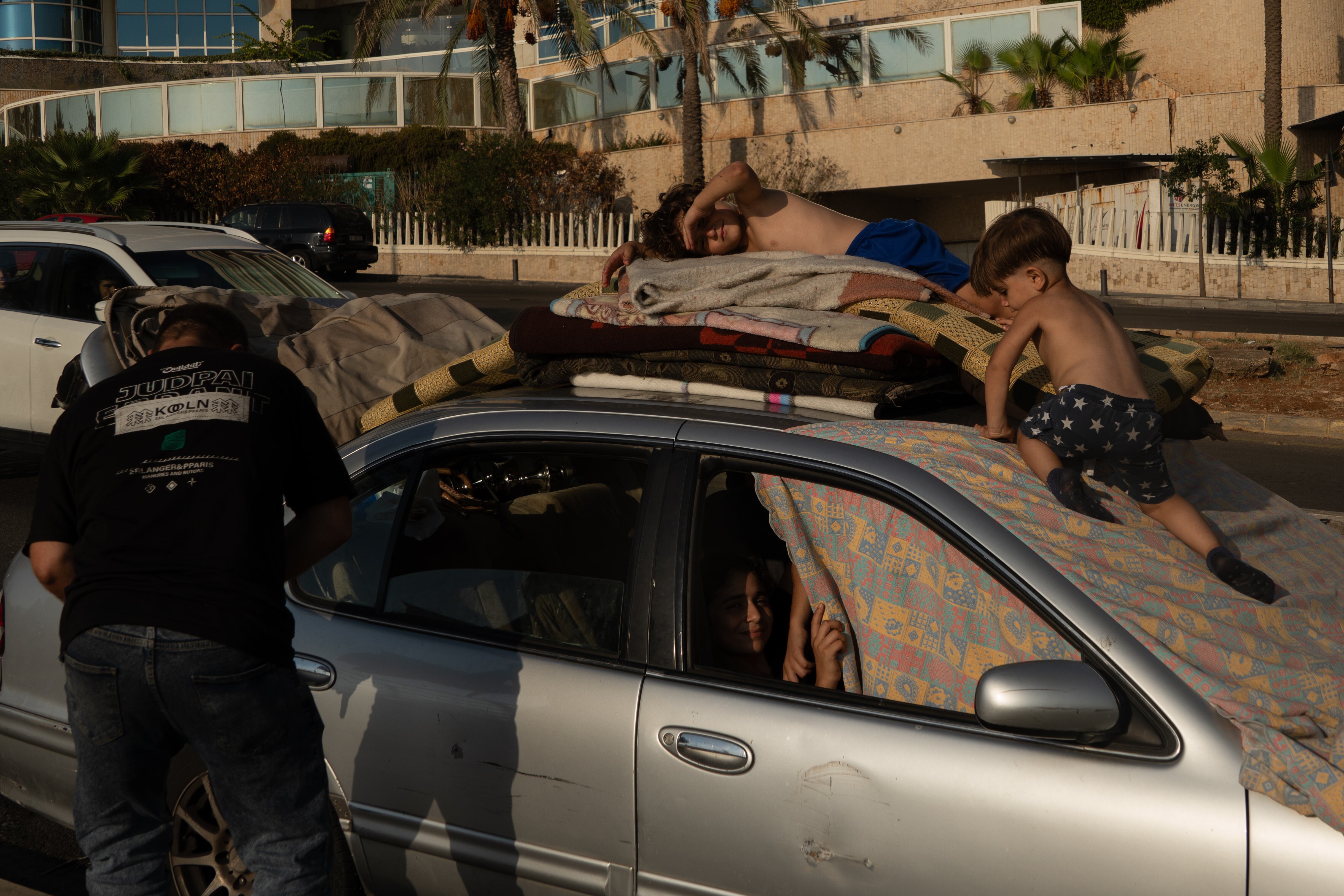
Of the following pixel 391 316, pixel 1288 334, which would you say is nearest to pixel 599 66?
pixel 1288 334

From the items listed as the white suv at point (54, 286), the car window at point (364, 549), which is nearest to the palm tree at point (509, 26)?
the white suv at point (54, 286)

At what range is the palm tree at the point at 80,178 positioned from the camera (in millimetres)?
30031

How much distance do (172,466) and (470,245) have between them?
30449 mm

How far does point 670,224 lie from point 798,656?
2.03 meters

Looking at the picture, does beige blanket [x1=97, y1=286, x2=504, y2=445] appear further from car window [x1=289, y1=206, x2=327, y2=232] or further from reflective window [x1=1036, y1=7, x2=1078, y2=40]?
reflective window [x1=1036, y1=7, x2=1078, y2=40]

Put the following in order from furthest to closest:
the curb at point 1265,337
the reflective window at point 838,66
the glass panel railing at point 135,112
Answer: the glass panel railing at point 135,112 < the reflective window at point 838,66 < the curb at point 1265,337

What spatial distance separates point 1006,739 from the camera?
214 centimetres

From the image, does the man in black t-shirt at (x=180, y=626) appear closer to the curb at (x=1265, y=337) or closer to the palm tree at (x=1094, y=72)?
the curb at (x=1265, y=337)

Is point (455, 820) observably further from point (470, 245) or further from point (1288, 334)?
point (470, 245)

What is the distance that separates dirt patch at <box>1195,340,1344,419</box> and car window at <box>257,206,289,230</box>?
2160cm

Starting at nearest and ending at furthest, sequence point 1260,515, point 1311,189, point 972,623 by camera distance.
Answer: point 972,623 < point 1260,515 < point 1311,189

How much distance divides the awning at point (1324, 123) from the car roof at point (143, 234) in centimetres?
2365

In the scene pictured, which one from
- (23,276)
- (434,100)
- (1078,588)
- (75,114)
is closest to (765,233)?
(1078,588)

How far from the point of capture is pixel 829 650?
261 cm
